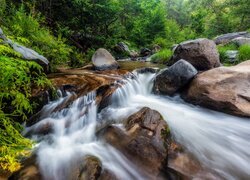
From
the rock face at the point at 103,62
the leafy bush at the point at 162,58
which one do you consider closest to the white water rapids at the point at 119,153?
the rock face at the point at 103,62

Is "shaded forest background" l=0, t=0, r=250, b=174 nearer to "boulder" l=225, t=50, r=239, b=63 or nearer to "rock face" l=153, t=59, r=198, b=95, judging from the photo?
"boulder" l=225, t=50, r=239, b=63

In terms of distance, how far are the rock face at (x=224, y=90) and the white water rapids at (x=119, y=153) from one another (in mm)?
198

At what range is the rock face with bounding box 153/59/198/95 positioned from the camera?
5957mm

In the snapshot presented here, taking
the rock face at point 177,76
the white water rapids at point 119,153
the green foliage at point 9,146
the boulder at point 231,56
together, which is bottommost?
the white water rapids at point 119,153

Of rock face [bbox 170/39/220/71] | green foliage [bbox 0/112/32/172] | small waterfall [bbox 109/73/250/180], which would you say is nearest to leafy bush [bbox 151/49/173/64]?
rock face [bbox 170/39/220/71]

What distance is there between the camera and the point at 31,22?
7.27m

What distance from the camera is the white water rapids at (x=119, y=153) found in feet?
11.3

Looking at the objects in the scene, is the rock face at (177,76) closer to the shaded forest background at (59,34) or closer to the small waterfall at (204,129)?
the small waterfall at (204,129)

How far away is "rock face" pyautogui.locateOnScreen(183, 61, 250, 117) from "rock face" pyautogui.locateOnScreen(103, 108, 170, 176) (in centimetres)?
205

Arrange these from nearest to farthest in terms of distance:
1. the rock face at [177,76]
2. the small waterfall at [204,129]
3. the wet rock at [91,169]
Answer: the wet rock at [91,169] → the small waterfall at [204,129] → the rock face at [177,76]

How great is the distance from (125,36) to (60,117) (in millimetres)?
14054

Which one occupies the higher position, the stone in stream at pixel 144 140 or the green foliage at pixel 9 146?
the green foliage at pixel 9 146

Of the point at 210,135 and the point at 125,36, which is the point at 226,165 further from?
the point at 125,36

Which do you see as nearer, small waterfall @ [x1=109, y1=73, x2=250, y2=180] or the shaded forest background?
the shaded forest background
